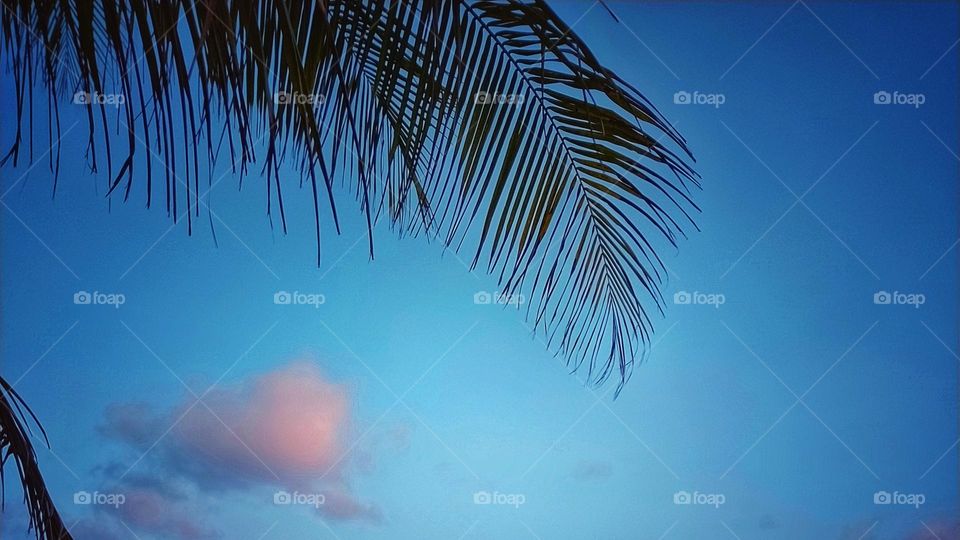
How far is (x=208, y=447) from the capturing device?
3377mm

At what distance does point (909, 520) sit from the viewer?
10.8 ft

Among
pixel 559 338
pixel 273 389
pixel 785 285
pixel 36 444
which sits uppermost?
pixel 785 285

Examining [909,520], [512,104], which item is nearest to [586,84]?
[512,104]

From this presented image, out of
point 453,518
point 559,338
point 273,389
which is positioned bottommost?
point 453,518

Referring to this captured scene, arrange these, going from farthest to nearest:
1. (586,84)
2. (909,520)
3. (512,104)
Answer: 1. (909,520)
2. (512,104)
3. (586,84)

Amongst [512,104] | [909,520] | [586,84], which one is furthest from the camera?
[909,520]

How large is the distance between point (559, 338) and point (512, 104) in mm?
2493

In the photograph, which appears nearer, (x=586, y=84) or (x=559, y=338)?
(x=586, y=84)

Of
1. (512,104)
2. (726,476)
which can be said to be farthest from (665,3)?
(512,104)

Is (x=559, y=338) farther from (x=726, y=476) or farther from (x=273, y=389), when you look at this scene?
(x=273, y=389)

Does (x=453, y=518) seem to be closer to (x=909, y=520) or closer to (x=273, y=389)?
(x=273, y=389)

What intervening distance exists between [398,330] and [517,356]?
18.0 inches

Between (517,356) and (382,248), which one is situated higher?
(382,248)

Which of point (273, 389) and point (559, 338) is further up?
point (559, 338)
